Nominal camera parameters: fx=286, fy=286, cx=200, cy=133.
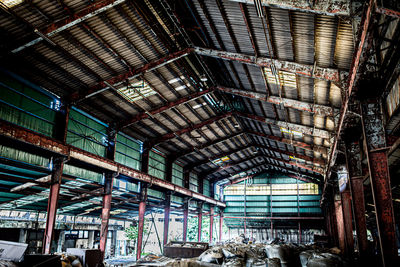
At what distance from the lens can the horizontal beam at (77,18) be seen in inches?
391

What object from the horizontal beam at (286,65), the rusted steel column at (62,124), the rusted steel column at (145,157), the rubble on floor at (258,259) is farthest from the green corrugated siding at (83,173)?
the horizontal beam at (286,65)

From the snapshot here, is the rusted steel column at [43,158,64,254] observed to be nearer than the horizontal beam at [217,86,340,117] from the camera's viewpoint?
Yes

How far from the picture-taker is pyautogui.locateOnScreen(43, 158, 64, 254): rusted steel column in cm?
1183

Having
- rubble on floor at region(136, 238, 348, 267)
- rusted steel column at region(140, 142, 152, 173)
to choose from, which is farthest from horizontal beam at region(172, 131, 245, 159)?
rubble on floor at region(136, 238, 348, 267)

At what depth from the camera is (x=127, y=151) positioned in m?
19.9

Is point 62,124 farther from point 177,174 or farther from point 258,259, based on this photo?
point 177,174

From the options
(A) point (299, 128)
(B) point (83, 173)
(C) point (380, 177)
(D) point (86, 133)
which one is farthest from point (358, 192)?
(D) point (86, 133)

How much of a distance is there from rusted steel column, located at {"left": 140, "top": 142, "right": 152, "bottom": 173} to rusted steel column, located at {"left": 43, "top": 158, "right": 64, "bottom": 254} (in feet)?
27.7

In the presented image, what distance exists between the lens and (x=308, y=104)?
45.2ft

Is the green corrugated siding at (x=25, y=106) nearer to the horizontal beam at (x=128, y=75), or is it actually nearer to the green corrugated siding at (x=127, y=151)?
the horizontal beam at (x=128, y=75)

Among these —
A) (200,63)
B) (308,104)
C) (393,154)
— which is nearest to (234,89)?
(200,63)

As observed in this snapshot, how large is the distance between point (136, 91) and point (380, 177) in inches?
479

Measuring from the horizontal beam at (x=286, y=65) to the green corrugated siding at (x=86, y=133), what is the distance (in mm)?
7529

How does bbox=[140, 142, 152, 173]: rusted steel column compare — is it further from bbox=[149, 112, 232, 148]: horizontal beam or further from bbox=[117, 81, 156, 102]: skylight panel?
bbox=[117, 81, 156, 102]: skylight panel
